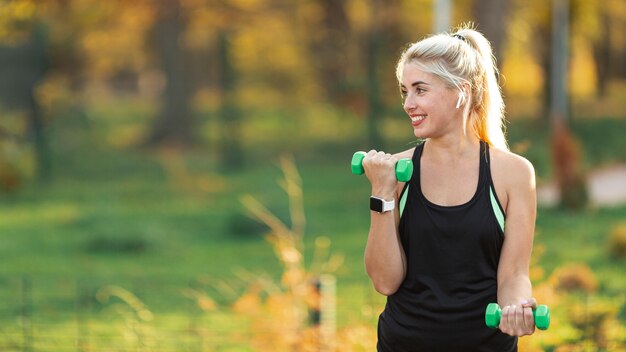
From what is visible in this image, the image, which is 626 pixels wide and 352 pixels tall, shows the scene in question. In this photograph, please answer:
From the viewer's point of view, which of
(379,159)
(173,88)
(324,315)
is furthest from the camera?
(173,88)

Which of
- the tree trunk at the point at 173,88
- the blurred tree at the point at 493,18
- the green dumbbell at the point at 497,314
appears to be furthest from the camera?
the tree trunk at the point at 173,88

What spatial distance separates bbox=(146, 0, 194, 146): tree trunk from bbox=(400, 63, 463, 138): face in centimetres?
1837

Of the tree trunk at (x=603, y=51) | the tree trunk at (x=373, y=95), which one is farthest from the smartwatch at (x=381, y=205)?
the tree trunk at (x=603, y=51)

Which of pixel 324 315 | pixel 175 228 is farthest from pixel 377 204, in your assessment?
pixel 175 228

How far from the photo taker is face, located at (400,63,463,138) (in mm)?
3016

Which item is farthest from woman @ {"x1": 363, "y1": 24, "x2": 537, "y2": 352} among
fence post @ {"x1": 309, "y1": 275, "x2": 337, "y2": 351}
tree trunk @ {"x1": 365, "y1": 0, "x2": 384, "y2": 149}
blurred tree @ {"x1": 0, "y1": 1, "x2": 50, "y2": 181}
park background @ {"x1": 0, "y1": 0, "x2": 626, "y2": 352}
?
blurred tree @ {"x1": 0, "y1": 1, "x2": 50, "y2": 181}

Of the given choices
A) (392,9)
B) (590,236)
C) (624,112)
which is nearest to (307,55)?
(392,9)

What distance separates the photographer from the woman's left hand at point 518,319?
288 cm

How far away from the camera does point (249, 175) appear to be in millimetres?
18047

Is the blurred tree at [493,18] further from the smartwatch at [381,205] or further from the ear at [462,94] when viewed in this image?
the smartwatch at [381,205]

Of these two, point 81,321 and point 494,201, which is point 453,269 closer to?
point 494,201

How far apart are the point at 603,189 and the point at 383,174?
15053 mm

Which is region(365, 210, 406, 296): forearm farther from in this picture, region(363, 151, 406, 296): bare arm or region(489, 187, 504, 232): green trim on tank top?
region(489, 187, 504, 232): green trim on tank top

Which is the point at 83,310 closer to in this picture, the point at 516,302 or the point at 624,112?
the point at 516,302
